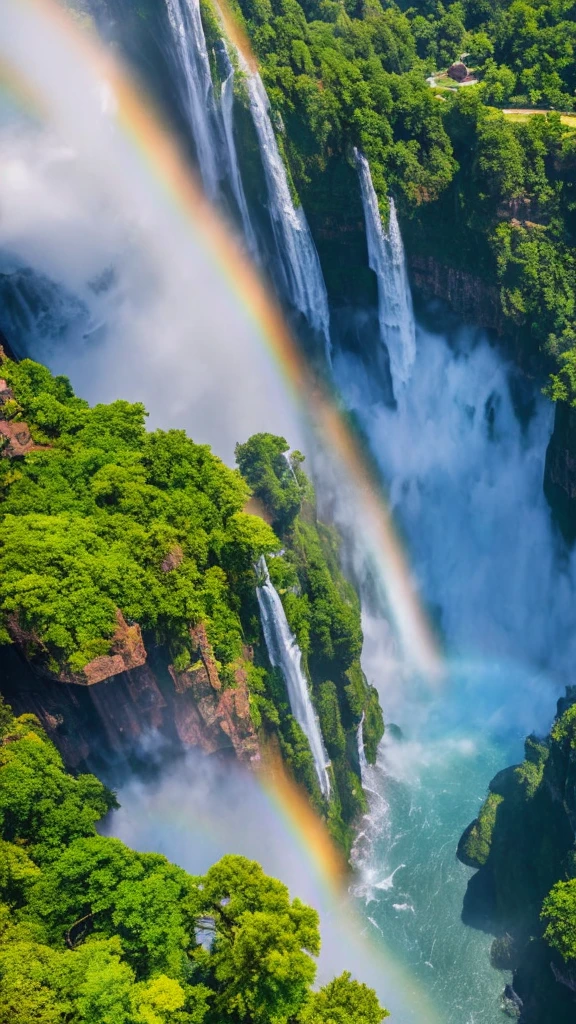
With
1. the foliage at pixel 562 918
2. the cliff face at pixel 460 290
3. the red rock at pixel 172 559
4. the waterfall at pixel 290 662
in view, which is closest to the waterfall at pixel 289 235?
the cliff face at pixel 460 290

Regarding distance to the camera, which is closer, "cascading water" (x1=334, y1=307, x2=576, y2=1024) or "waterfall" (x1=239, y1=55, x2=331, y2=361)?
"cascading water" (x1=334, y1=307, x2=576, y2=1024)

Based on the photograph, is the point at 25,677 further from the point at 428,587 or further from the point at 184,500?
the point at 428,587

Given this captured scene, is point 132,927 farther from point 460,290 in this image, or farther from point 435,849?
point 460,290

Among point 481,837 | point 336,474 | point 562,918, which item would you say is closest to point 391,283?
point 336,474

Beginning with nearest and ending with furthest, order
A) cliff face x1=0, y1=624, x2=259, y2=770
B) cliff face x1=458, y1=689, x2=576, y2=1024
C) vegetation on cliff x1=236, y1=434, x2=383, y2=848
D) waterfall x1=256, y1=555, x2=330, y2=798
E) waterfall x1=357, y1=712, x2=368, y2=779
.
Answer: cliff face x1=0, y1=624, x2=259, y2=770, cliff face x1=458, y1=689, x2=576, y2=1024, waterfall x1=256, y1=555, x2=330, y2=798, vegetation on cliff x1=236, y1=434, x2=383, y2=848, waterfall x1=357, y1=712, x2=368, y2=779

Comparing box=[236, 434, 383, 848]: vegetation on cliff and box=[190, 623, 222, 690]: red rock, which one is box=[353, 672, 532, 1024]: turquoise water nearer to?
box=[236, 434, 383, 848]: vegetation on cliff

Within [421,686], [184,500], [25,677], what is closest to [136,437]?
[184,500]

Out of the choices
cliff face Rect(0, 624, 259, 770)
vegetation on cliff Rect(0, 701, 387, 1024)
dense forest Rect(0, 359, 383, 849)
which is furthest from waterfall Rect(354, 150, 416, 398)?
vegetation on cliff Rect(0, 701, 387, 1024)
